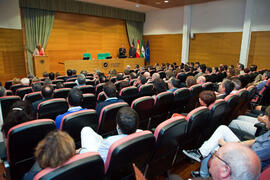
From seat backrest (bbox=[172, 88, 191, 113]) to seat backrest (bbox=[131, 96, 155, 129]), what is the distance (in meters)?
0.64

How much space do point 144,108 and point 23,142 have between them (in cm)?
163

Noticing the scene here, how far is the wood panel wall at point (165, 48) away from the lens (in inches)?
474

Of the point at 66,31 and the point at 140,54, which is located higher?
the point at 66,31

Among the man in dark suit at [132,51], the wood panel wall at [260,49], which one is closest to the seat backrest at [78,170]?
the wood panel wall at [260,49]

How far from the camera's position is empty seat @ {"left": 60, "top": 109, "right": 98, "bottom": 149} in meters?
1.89

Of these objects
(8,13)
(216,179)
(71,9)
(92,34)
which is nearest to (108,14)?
(92,34)

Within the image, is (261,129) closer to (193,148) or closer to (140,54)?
(193,148)

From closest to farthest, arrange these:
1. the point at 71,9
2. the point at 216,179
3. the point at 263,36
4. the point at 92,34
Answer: the point at 216,179 → the point at 263,36 → the point at 71,9 → the point at 92,34

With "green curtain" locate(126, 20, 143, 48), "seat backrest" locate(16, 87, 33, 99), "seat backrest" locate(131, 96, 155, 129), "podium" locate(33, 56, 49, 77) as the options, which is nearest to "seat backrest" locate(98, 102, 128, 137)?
"seat backrest" locate(131, 96, 155, 129)

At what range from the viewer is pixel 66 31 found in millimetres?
10141

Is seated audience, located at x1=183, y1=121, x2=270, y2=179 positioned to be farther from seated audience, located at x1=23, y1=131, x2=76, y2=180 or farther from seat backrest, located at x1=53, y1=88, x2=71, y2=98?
seat backrest, located at x1=53, y1=88, x2=71, y2=98

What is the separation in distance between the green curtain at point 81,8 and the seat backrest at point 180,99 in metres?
8.53

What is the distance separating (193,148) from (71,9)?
9.82 meters

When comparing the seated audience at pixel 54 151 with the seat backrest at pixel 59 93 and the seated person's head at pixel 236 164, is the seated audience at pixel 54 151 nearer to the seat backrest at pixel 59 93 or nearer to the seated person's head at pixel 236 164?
the seated person's head at pixel 236 164
